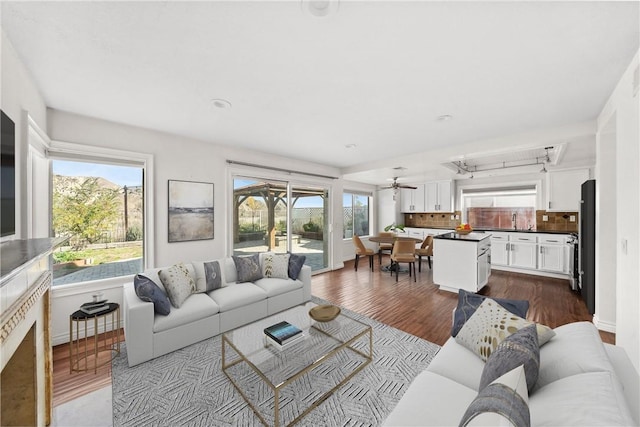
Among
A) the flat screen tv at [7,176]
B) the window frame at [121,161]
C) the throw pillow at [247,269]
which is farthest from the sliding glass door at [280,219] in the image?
the flat screen tv at [7,176]

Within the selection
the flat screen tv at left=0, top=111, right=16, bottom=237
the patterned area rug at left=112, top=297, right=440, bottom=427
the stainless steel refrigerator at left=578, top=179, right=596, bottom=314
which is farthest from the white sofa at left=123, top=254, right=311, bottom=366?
the stainless steel refrigerator at left=578, top=179, right=596, bottom=314

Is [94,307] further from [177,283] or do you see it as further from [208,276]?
[208,276]

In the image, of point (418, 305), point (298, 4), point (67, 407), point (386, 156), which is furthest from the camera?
point (386, 156)

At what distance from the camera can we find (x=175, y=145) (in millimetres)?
3332

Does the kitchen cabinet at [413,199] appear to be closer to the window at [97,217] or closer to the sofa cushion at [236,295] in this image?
the sofa cushion at [236,295]

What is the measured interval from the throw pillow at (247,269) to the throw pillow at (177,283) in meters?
0.64

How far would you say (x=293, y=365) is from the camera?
180cm

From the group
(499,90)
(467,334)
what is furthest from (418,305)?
(499,90)

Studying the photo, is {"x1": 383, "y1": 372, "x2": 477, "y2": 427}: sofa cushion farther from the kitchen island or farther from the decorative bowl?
the kitchen island

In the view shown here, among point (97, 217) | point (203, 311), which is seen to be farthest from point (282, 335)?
point (97, 217)

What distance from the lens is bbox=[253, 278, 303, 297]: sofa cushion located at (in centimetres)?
314

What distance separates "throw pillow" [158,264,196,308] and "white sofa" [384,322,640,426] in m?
2.34

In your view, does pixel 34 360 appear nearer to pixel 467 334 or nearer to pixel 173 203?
pixel 173 203

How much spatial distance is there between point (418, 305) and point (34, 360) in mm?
3838
